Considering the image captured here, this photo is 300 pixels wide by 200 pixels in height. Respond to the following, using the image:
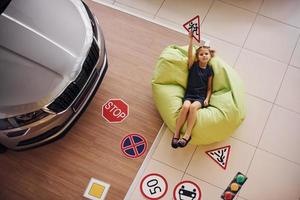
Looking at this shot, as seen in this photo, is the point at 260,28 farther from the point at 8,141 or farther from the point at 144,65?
the point at 8,141

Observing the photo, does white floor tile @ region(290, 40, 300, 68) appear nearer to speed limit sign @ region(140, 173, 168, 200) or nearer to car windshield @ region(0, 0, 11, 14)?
speed limit sign @ region(140, 173, 168, 200)

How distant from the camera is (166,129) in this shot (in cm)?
295

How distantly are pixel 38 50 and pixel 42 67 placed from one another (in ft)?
0.36

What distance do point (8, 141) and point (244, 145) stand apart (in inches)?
64.5

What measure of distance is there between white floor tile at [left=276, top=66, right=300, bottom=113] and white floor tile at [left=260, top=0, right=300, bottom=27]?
51 cm

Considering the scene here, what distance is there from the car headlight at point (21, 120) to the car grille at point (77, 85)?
0.08 m

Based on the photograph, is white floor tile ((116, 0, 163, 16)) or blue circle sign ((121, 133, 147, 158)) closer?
blue circle sign ((121, 133, 147, 158))

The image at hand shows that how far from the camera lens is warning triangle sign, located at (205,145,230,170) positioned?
2832mm

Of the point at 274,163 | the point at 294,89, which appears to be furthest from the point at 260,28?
the point at 274,163

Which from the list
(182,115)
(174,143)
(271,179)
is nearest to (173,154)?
(174,143)

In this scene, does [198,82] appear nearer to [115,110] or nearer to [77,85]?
[115,110]

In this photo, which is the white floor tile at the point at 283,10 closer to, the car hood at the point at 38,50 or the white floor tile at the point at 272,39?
the white floor tile at the point at 272,39

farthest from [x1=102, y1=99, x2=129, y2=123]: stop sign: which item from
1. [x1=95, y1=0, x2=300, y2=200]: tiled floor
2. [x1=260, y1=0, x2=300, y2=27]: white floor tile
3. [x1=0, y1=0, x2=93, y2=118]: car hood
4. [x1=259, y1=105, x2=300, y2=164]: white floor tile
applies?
[x1=260, y1=0, x2=300, y2=27]: white floor tile

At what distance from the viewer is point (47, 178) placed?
2.75 m
